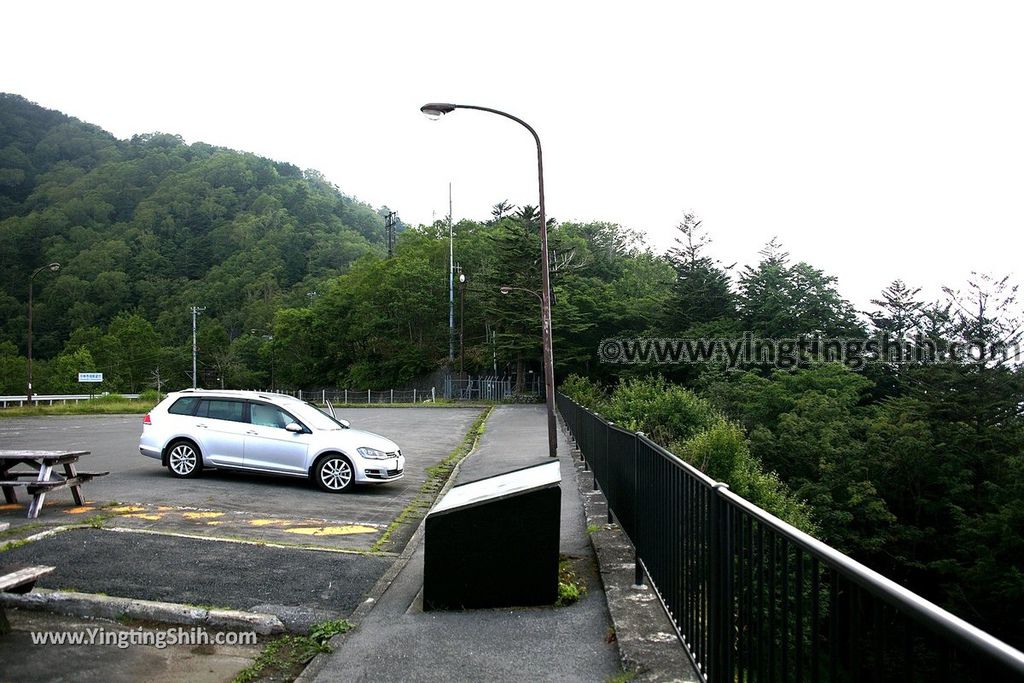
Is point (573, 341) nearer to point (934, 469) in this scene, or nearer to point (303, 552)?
point (934, 469)

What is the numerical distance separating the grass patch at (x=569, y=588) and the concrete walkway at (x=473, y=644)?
7cm

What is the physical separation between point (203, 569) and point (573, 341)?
61.7m

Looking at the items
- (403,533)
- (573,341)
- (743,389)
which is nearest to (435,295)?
(573,341)

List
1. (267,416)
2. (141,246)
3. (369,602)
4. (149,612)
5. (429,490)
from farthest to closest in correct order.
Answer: (141,246) → (429,490) → (267,416) → (369,602) → (149,612)

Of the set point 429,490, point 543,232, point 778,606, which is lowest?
point 429,490

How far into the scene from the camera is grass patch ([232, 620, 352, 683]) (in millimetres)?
4910

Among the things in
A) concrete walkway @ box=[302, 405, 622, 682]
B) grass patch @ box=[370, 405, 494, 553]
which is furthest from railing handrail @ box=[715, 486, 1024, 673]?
grass patch @ box=[370, 405, 494, 553]

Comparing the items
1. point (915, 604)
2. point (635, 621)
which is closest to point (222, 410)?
point (635, 621)

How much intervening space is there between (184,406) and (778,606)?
13213 mm

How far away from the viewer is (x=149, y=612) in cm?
581

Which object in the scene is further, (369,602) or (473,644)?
(369,602)
